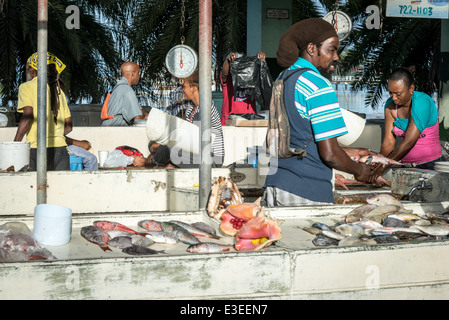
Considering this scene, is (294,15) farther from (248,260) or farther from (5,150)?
(248,260)

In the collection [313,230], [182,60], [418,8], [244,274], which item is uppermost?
[418,8]

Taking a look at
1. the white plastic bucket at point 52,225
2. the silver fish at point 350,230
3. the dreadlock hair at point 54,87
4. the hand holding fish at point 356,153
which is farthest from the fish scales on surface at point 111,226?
the dreadlock hair at point 54,87

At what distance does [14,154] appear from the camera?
5508mm

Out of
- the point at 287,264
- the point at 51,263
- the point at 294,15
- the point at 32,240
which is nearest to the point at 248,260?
the point at 287,264

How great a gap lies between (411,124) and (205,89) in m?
2.34

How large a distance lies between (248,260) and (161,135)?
240 cm

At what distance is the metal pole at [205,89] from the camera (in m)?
3.61

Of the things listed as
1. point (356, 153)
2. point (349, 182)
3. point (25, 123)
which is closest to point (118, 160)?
point (25, 123)

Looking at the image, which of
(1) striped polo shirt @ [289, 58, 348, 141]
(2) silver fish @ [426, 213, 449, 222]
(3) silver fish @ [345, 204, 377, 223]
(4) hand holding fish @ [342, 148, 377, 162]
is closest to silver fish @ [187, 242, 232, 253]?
(1) striped polo shirt @ [289, 58, 348, 141]

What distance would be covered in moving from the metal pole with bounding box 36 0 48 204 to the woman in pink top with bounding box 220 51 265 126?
455cm

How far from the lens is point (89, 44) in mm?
13297

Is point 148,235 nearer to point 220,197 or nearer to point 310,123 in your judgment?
point 220,197

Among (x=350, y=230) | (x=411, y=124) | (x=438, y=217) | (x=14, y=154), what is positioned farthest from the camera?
(x=14, y=154)

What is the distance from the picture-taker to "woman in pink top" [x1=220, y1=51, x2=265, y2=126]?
A: 874 centimetres
